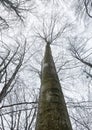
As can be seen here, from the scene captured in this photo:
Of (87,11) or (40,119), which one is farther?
(87,11)

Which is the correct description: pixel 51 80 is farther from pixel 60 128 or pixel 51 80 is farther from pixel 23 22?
pixel 23 22

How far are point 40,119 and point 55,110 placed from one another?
21 cm

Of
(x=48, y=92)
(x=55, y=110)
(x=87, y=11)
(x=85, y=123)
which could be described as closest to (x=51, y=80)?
(x=48, y=92)

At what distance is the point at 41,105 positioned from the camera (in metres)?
2.18

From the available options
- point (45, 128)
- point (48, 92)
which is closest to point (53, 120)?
point (45, 128)

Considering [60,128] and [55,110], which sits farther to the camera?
[55,110]

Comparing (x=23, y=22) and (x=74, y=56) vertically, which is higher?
(x=74, y=56)

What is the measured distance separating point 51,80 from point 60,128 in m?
1.16

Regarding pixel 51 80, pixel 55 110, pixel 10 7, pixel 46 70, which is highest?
pixel 10 7

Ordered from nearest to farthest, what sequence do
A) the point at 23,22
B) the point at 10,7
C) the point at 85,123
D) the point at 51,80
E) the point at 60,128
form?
the point at 60,128 → the point at 51,80 → the point at 10,7 → the point at 23,22 → the point at 85,123

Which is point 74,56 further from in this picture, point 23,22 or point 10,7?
point 10,7

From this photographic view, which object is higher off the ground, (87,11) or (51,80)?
(87,11)

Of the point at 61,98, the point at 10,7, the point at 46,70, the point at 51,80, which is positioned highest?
the point at 10,7

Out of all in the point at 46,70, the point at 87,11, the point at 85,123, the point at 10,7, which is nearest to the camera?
the point at 46,70
